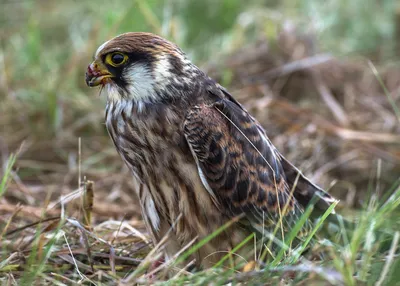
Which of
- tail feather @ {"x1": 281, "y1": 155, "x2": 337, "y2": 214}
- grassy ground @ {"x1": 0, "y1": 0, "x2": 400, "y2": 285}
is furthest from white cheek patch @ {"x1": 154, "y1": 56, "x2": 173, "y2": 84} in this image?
tail feather @ {"x1": 281, "y1": 155, "x2": 337, "y2": 214}

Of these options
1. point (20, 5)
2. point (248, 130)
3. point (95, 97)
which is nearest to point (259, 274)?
point (248, 130)

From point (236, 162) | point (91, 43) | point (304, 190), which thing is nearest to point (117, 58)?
point (236, 162)

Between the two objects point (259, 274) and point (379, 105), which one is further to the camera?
point (379, 105)

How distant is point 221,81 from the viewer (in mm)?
5879

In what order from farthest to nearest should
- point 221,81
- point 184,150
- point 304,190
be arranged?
point 221,81 < point 304,190 < point 184,150

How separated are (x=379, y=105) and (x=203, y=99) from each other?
3423 mm

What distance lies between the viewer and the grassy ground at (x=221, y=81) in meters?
3.31

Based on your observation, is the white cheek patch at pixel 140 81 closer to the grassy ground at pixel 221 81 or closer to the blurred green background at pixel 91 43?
the grassy ground at pixel 221 81

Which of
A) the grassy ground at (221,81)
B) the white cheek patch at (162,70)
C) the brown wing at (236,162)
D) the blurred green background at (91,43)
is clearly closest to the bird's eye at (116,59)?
the white cheek patch at (162,70)

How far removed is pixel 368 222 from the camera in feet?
8.89

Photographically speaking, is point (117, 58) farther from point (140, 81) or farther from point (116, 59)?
point (140, 81)

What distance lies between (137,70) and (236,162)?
2.14ft

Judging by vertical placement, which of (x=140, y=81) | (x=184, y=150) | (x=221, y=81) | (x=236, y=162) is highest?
(x=140, y=81)

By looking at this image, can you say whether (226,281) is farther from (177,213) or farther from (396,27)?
(396,27)
